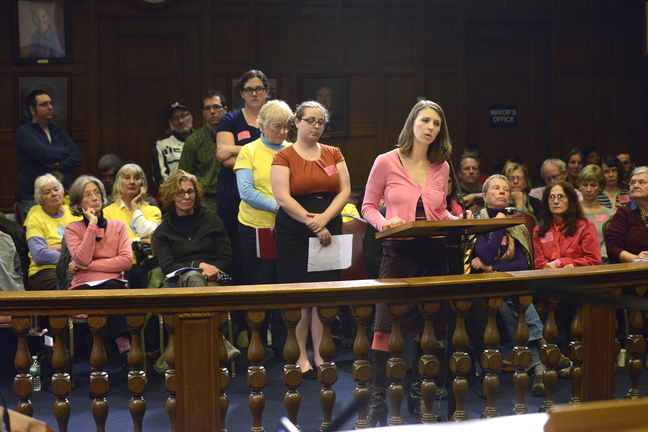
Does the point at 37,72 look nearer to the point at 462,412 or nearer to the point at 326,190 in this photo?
the point at 326,190

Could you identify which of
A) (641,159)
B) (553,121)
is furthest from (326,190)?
(641,159)

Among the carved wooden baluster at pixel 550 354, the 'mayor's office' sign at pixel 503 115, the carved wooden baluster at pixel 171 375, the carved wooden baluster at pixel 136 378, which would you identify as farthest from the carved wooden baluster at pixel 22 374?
the 'mayor's office' sign at pixel 503 115

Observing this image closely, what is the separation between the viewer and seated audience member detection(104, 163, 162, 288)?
5188 mm

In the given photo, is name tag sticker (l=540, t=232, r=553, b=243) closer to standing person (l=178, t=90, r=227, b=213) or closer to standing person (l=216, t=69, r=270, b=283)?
standing person (l=216, t=69, r=270, b=283)

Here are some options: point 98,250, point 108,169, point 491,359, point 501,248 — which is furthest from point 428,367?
point 108,169

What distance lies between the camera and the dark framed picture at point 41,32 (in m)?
7.15

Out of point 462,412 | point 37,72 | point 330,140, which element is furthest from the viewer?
point 330,140

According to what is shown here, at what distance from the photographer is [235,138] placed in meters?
4.93

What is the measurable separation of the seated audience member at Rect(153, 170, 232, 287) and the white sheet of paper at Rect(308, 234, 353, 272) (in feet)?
2.50

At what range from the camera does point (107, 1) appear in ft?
23.9

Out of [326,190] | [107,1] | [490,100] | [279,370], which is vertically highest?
[107,1]

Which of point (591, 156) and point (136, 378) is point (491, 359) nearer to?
point (136, 378)

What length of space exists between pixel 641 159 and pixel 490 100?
1.77 m

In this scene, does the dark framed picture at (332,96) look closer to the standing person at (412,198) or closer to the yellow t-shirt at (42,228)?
the yellow t-shirt at (42,228)
